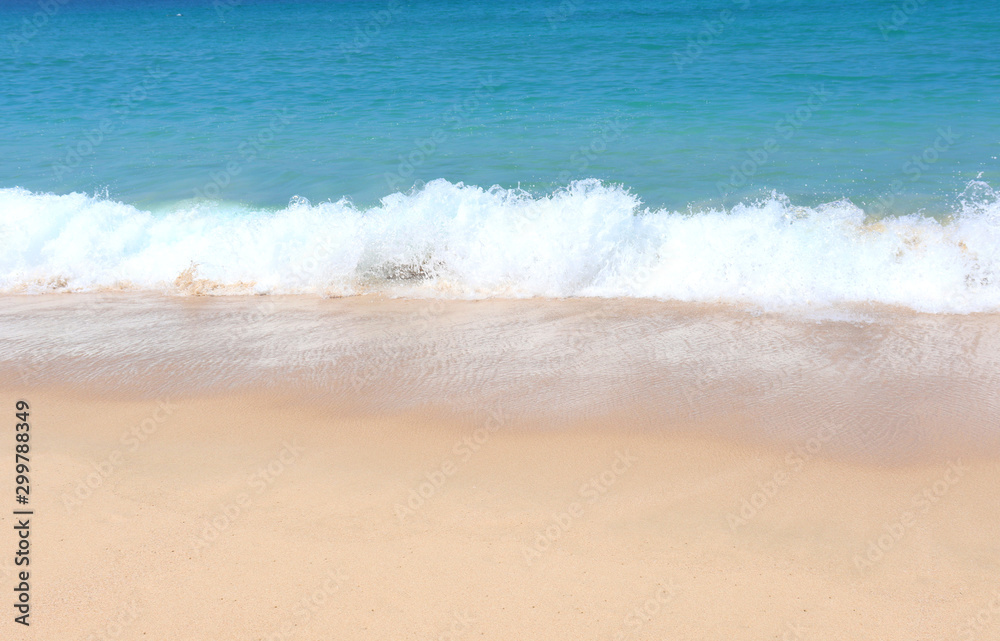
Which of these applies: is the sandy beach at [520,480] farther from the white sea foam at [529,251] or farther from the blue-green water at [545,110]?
the blue-green water at [545,110]

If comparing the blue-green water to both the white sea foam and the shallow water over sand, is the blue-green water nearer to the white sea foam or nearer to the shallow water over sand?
the white sea foam

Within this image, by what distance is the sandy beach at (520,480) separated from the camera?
308 centimetres

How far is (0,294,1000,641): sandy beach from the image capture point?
10.1ft

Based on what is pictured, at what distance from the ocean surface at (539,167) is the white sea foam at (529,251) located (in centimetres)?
3

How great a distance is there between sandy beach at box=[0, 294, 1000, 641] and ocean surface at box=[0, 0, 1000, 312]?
1168 millimetres

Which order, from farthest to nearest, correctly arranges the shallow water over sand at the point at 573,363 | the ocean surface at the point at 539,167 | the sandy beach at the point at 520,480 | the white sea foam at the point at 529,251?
1. the ocean surface at the point at 539,167
2. the white sea foam at the point at 529,251
3. the shallow water over sand at the point at 573,363
4. the sandy beach at the point at 520,480

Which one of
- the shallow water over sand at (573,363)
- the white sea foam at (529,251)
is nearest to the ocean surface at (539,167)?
the white sea foam at (529,251)

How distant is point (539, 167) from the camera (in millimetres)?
10180

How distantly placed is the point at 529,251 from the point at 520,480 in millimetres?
3674

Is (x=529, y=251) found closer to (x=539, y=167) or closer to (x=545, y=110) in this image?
(x=539, y=167)

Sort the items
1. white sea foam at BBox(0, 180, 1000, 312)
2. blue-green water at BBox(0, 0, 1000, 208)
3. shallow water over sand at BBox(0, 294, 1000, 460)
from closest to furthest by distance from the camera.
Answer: shallow water over sand at BBox(0, 294, 1000, 460), white sea foam at BBox(0, 180, 1000, 312), blue-green water at BBox(0, 0, 1000, 208)

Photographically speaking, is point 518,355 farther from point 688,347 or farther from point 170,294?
point 170,294

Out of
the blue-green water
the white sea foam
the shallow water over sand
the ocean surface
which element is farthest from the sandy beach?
the blue-green water

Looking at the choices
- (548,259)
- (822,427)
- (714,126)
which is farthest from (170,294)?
(714,126)
